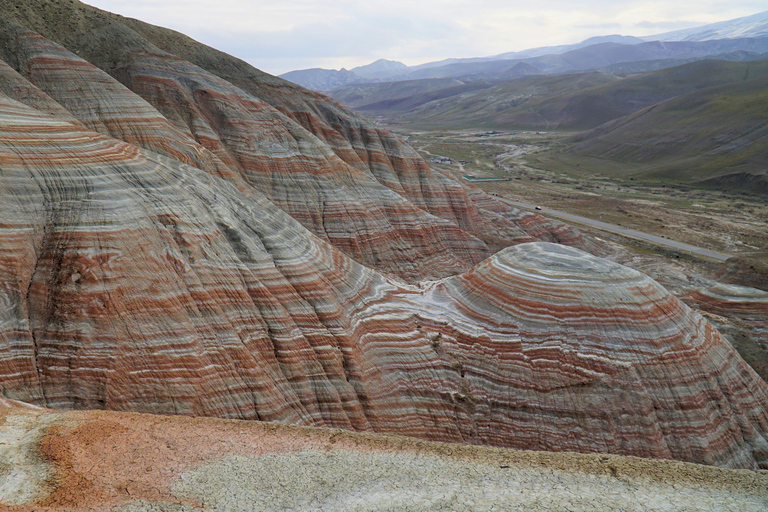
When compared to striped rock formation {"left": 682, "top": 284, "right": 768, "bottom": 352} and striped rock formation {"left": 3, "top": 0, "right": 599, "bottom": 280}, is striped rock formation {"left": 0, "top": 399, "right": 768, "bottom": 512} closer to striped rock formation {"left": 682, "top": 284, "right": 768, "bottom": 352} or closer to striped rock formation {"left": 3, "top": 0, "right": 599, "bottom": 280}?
striped rock formation {"left": 3, "top": 0, "right": 599, "bottom": 280}

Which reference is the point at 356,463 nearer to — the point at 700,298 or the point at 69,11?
the point at 700,298

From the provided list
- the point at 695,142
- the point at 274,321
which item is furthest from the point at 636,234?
the point at 695,142

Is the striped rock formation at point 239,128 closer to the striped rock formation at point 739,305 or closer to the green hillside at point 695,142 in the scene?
the striped rock formation at point 739,305

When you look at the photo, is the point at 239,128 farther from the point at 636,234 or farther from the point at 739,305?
the point at 636,234

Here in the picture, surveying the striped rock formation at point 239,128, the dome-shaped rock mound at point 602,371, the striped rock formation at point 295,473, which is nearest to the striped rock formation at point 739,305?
the dome-shaped rock mound at point 602,371

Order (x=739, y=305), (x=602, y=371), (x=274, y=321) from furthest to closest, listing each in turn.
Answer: (x=739, y=305) < (x=602, y=371) < (x=274, y=321)
